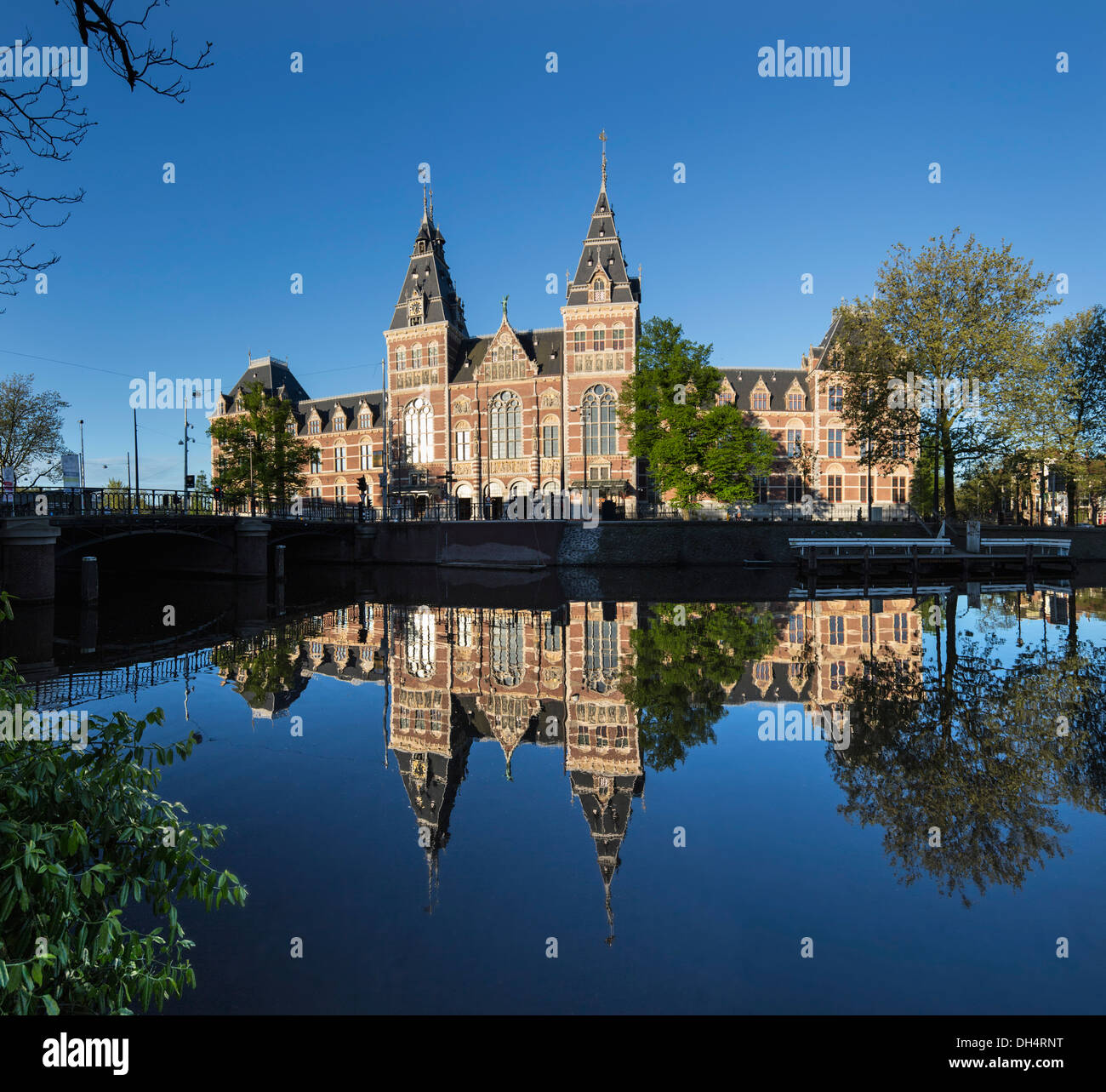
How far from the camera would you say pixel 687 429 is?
37625 millimetres

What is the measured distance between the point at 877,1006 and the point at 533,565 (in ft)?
105

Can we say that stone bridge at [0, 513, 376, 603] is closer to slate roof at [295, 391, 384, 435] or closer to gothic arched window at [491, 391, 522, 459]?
gothic arched window at [491, 391, 522, 459]

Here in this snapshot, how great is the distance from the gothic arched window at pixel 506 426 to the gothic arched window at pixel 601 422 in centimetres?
570

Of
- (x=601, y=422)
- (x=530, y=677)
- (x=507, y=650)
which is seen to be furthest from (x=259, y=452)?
(x=530, y=677)

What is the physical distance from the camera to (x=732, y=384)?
5409 cm

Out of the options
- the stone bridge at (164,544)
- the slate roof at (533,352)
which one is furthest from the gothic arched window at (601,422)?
the stone bridge at (164,544)

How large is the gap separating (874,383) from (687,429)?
942cm

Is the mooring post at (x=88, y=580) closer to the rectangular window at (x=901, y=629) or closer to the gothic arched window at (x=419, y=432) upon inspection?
the rectangular window at (x=901, y=629)

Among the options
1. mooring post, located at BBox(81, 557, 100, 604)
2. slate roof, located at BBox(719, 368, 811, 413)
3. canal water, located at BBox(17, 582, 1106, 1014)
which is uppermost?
slate roof, located at BBox(719, 368, 811, 413)

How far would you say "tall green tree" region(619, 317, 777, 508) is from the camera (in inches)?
1442

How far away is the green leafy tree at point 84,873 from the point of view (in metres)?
2.70

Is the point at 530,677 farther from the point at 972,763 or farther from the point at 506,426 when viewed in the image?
the point at 506,426

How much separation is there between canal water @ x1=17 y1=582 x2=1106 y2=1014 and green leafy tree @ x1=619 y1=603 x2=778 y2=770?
75 millimetres

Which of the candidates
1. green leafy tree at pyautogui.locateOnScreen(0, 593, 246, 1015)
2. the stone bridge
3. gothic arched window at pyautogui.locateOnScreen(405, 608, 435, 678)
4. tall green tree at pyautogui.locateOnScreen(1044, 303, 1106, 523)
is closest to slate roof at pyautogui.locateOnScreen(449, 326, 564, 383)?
the stone bridge
